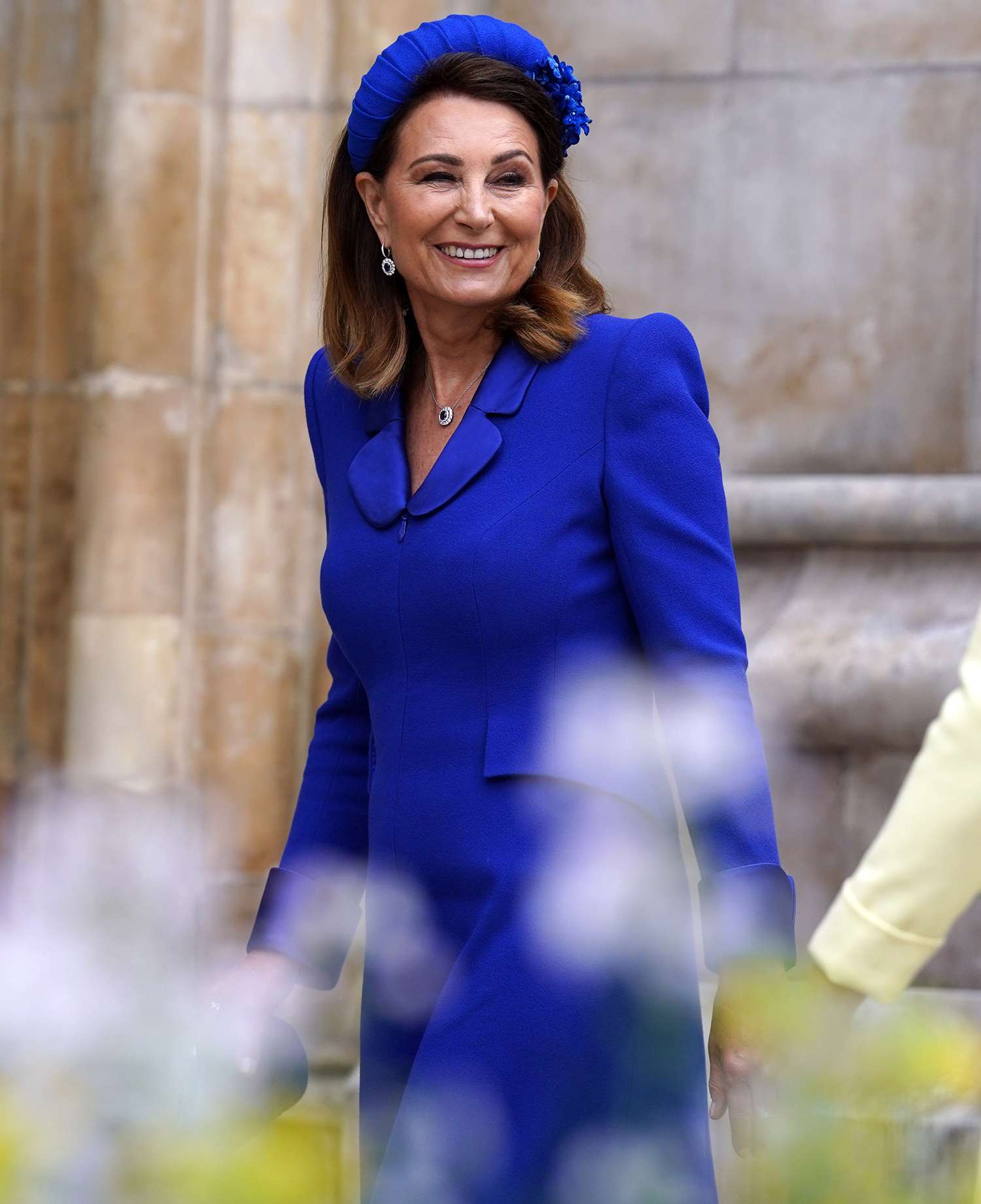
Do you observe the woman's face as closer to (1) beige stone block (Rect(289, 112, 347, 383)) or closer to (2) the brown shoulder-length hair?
(2) the brown shoulder-length hair

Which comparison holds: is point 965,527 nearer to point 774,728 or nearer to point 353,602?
point 774,728

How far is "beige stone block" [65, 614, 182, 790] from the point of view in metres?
4.15

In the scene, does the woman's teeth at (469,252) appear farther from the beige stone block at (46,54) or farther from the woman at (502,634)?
the beige stone block at (46,54)

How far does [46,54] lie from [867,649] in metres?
2.43

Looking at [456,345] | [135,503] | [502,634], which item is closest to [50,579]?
[135,503]

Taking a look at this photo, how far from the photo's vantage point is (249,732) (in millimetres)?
4207

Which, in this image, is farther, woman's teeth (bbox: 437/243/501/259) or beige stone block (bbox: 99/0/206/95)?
beige stone block (bbox: 99/0/206/95)

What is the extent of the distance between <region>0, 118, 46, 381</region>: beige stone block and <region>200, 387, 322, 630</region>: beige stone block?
A: 0.57 m

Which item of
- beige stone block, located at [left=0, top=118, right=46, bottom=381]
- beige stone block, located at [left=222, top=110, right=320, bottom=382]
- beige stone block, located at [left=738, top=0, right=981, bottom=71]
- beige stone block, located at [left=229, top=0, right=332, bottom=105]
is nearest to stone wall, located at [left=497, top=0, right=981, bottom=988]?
beige stone block, located at [left=738, top=0, right=981, bottom=71]

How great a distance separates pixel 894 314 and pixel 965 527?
542mm

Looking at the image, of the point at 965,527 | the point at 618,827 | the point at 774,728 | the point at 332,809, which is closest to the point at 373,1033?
the point at 332,809

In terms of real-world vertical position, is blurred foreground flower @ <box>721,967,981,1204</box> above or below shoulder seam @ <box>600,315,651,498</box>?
below

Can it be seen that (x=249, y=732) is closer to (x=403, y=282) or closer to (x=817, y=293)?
(x=817, y=293)

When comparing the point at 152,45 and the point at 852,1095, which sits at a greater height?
the point at 152,45
